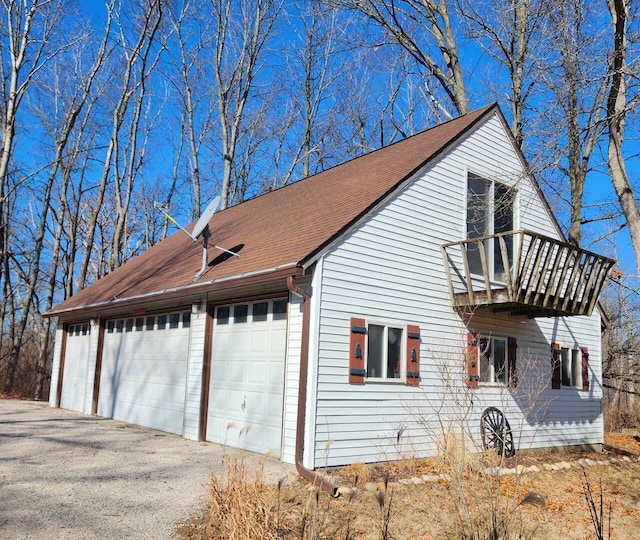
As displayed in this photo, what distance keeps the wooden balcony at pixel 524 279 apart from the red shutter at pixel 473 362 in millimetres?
605

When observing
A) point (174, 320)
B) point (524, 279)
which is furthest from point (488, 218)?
point (174, 320)

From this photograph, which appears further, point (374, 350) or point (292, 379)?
point (374, 350)

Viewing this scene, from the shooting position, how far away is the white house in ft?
27.1

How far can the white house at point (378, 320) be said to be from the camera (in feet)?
27.1

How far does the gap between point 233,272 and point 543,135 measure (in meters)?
5.81

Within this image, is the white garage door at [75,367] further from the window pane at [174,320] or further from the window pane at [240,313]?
the window pane at [240,313]

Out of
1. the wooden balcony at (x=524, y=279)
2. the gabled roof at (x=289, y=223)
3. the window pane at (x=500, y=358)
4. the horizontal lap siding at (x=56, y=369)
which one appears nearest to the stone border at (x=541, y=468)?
the window pane at (x=500, y=358)

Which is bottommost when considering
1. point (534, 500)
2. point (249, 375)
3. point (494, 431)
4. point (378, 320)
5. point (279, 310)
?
point (534, 500)

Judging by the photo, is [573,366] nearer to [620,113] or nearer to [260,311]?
[620,113]

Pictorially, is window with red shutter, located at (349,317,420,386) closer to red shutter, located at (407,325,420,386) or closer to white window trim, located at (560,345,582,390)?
red shutter, located at (407,325,420,386)

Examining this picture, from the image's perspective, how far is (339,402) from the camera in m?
8.09

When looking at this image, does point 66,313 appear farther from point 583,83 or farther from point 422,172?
point 583,83

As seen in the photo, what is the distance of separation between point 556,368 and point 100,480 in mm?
9072

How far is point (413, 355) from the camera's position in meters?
9.17
